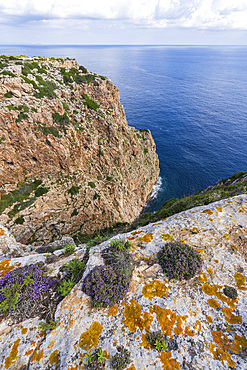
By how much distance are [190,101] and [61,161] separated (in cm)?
13020

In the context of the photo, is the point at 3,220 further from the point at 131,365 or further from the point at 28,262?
the point at 131,365

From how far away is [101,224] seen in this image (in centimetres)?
3788

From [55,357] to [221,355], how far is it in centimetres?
516

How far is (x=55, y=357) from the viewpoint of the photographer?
517 centimetres

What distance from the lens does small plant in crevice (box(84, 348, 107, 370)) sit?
15.5 ft

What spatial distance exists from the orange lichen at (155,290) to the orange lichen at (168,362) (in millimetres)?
1580

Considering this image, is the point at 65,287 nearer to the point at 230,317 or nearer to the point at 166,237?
the point at 166,237

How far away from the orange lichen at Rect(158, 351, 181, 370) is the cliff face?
96.1ft

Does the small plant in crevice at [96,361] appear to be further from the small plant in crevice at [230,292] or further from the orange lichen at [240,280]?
the orange lichen at [240,280]

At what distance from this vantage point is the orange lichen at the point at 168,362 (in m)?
4.77

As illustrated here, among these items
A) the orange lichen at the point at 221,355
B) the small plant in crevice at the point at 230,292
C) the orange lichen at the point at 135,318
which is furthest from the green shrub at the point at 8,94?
the orange lichen at the point at 221,355

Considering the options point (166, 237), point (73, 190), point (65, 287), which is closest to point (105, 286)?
point (65, 287)

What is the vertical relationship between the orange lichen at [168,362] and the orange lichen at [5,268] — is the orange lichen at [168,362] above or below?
above

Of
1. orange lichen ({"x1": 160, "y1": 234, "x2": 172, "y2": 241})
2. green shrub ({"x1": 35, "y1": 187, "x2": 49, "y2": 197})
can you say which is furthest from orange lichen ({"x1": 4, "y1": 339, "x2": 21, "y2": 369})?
green shrub ({"x1": 35, "y1": 187, "x2": 49, "y2": 197})
